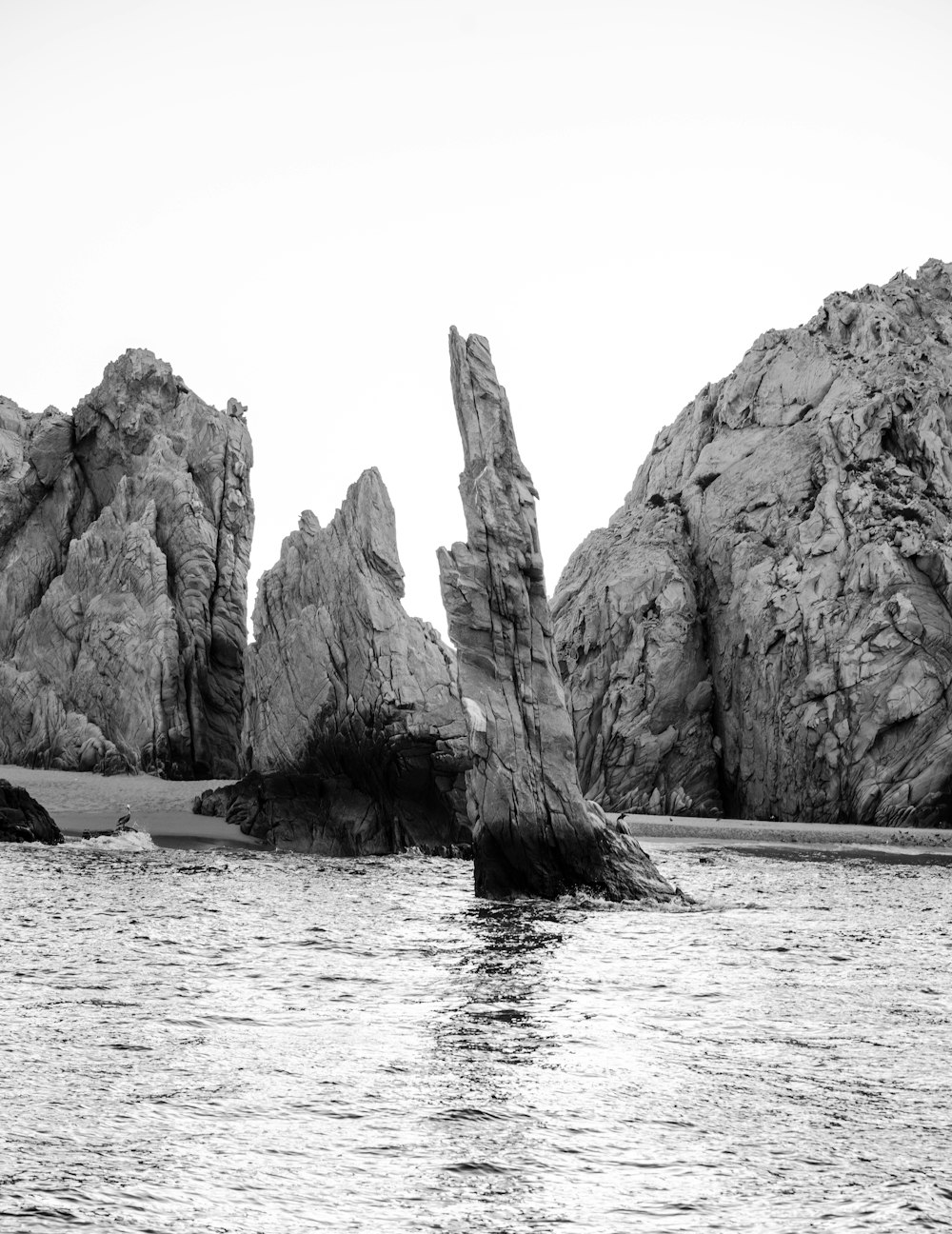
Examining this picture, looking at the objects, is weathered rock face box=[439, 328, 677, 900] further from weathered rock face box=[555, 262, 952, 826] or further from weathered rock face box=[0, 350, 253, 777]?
weathered rock face box=[555, 262, 952, 826]

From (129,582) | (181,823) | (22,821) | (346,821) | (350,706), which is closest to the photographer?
(22,821)

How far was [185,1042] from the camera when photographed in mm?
12820

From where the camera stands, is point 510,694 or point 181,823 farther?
point 181,823

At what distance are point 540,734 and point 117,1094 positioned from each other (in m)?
18.2

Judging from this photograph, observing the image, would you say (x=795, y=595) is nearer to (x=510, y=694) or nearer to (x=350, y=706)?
(x=350, y=706)

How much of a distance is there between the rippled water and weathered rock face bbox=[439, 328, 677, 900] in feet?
11.0

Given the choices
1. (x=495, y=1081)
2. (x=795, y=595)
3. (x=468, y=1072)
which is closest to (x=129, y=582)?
(x=795, y=595)

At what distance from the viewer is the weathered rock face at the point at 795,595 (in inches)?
2235

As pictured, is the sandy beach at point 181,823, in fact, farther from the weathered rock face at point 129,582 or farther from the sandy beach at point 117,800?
the weathered rock face at point 129,582

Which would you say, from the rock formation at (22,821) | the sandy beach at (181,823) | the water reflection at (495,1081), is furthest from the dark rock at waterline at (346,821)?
the water reflection at (495,1081)

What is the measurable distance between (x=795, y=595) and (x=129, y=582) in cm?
3466

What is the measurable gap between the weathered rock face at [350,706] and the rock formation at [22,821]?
26.0ft

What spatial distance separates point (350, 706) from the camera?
44156 mm

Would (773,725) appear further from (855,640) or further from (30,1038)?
(30,1038)
